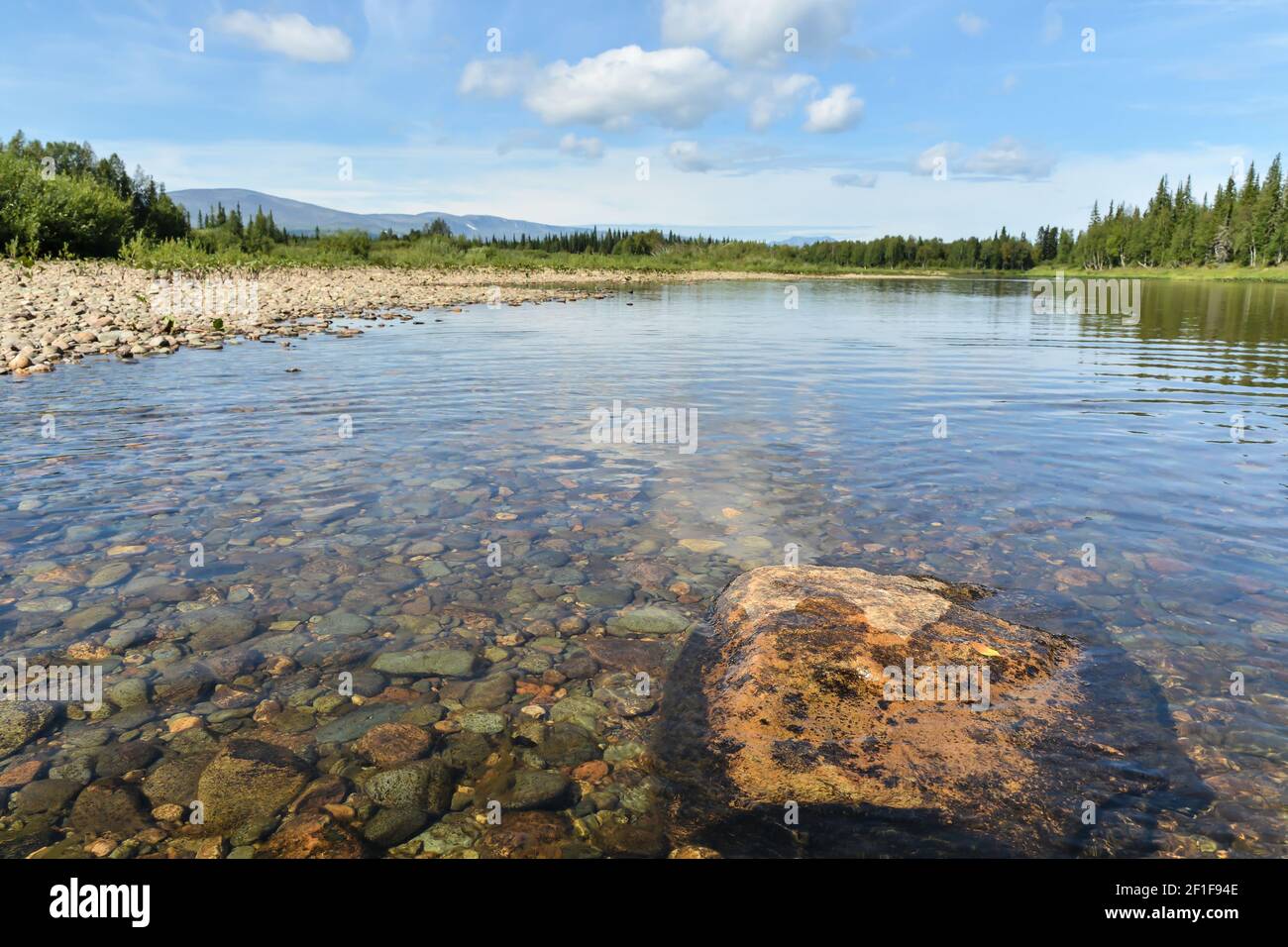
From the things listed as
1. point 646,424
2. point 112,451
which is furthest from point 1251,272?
point 112,451

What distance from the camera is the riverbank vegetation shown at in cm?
4881

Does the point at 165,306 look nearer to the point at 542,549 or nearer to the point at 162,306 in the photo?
the point at 162,306

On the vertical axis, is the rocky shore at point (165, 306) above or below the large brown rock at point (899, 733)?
above

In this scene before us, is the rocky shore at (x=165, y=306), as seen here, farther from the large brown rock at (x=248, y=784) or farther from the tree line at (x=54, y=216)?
the large brown rock at (x=248, y=784)

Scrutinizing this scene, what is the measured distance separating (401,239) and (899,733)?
125 m

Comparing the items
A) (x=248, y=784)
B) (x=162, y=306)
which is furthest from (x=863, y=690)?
A: (x=162, y=306)

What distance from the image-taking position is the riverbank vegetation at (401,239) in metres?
48.8

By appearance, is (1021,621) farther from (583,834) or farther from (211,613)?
(211,613)

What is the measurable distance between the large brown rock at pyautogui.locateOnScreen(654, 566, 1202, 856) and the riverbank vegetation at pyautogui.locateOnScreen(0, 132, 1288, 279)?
5219 centimetres

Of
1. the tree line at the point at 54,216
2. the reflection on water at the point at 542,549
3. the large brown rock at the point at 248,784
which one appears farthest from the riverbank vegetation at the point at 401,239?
the large brown rock at the point at 248,784

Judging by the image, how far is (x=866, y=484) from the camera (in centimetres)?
1040

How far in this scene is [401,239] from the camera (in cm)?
11731

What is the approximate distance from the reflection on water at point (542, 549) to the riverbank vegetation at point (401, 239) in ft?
135

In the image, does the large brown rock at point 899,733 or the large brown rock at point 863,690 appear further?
the large brown rock at point 863,690
